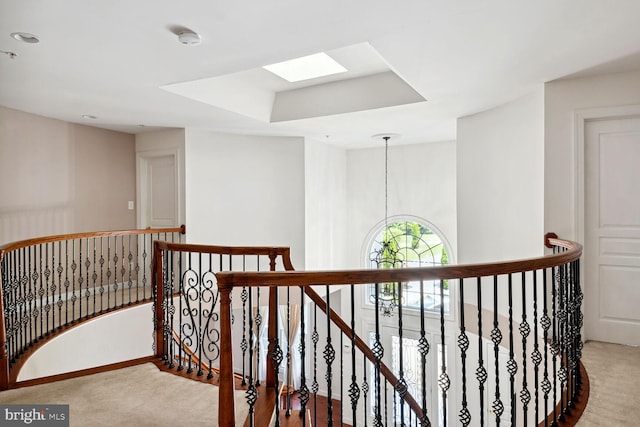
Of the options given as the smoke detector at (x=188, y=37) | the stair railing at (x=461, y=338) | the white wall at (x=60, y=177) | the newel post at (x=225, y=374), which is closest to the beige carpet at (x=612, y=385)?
the stair railing at (x=461, y=338)

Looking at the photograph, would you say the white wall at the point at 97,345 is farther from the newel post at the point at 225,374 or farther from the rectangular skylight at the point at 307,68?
the rectangular skylight at the point at 307,68

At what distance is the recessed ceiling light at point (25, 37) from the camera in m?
2.68

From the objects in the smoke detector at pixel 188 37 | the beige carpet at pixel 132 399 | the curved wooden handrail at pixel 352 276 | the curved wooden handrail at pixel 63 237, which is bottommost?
the beige carpet at pixel 132 399

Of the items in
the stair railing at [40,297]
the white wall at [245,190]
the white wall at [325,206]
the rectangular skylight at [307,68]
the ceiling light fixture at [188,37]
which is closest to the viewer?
the ceiling light fixture at [188,37]

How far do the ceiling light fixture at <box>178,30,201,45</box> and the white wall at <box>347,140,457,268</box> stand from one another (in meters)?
4.97

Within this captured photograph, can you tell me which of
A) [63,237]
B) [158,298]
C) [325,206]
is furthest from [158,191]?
[158,298]

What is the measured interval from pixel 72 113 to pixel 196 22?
3.30 metres

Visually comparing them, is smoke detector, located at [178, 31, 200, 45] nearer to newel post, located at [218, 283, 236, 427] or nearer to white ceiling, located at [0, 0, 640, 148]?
white ceiling, located at [0, 0, 640, 148]

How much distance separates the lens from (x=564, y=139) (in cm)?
368

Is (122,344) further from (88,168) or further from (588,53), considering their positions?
(588,53)

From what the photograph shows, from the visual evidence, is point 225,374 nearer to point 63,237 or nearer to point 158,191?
point 63,237

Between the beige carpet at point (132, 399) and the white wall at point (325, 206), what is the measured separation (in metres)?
3.93

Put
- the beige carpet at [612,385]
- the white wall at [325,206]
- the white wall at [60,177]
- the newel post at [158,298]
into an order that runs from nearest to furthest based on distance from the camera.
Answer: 1. the beige carpet at [612,385]
2. the newel post at [158,298]
3. the white wall at [60,177]
4. the white wall at [325,206]

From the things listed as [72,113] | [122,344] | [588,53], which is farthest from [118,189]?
[588,53]
